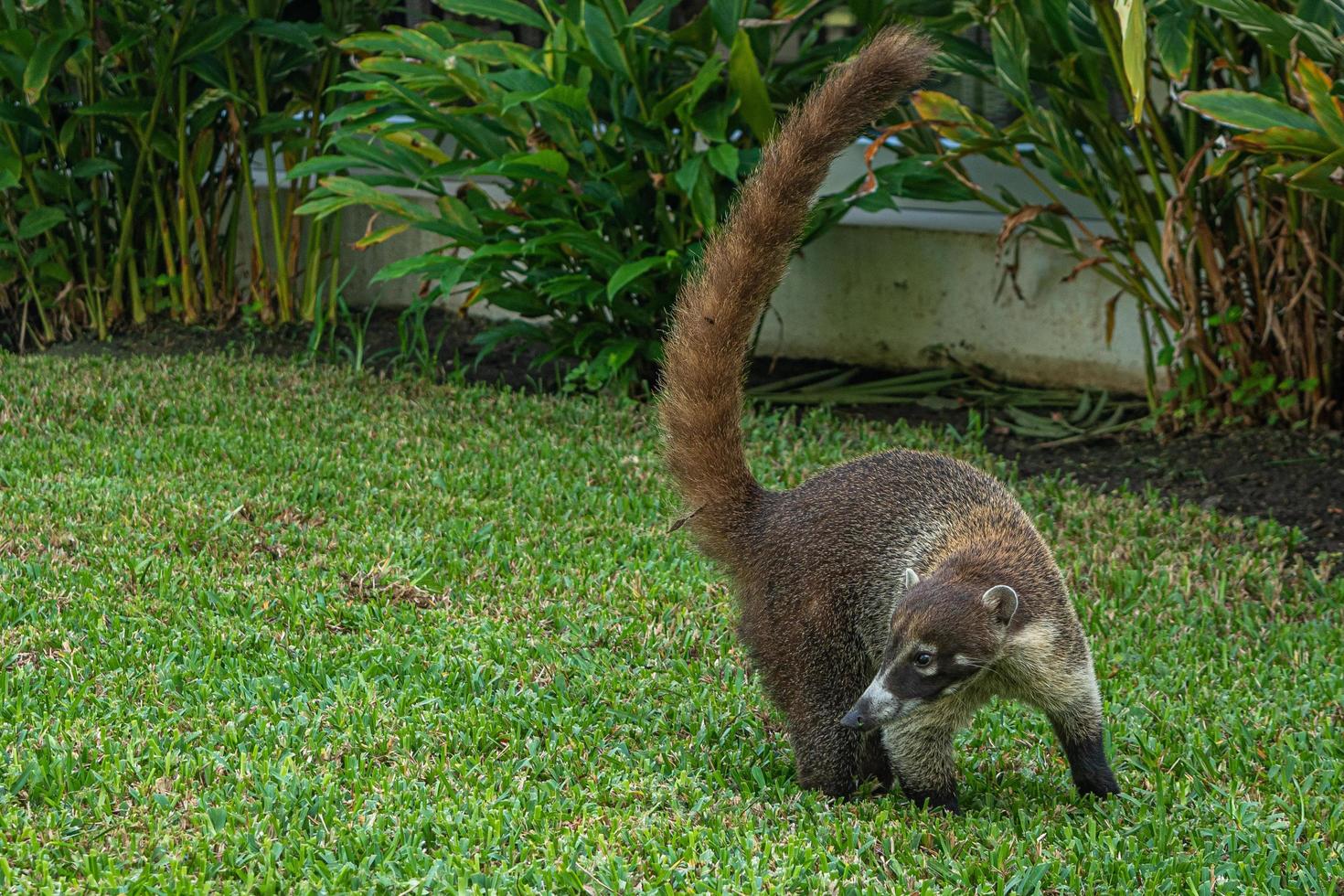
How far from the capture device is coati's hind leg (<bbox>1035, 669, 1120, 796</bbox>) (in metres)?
2.85

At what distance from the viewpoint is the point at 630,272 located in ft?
18.3

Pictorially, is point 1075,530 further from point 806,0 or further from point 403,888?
point 403,888

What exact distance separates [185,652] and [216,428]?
2.14 m

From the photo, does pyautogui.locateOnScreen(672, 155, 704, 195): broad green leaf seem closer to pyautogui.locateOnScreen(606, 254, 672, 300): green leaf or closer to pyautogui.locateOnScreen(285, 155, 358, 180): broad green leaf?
pyautogui.locateOnScreen(606, 254, 672, 300): green leaf

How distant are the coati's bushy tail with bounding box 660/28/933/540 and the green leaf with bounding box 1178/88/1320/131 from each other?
159 cm

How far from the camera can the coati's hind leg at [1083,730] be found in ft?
9.35

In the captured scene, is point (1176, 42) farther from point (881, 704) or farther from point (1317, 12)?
point (881, 704)

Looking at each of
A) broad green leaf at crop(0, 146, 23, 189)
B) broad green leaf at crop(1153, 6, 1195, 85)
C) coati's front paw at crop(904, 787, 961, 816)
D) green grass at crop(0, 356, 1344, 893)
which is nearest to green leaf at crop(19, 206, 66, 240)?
broad green leaf at crop(0, 146, 23, 189)

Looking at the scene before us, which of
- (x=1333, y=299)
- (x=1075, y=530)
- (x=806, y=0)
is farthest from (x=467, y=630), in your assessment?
(x=1333, y=299)

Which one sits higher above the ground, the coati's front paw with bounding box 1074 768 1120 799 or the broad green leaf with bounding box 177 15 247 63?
the broad green leaf with bounding box 177 15 247 63

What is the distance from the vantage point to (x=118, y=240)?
24.2 feet

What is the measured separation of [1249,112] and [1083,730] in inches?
88.2

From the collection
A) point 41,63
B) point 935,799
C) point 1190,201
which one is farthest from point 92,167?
point 935,799

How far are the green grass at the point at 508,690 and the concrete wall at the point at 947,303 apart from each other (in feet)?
4.05
